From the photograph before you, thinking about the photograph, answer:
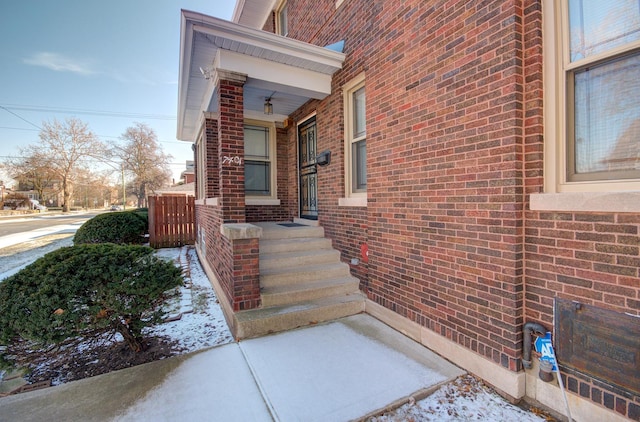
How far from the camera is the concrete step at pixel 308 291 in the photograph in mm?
3689

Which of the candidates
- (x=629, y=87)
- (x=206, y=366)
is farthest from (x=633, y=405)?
(x=206, y=366)

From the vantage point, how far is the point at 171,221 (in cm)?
984

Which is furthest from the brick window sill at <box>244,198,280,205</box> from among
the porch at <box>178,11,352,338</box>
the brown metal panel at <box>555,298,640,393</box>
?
the brown metal panel at <box>555,298,640,393</box>

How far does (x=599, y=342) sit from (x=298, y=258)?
3245 mm

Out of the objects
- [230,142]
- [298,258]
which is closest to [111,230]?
[230,142]

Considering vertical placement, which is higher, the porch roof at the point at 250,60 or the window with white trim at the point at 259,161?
the porch roof at the point at 250,60

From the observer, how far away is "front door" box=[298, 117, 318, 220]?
5.84 metres

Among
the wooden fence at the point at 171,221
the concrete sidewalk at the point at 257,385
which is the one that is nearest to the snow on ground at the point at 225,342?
the concrete sidewalk at the point at 257,385

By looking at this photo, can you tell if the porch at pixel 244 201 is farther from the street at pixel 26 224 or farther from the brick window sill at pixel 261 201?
the street at pixel 26 224

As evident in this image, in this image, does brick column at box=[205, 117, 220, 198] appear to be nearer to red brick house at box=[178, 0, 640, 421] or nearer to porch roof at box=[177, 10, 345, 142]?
porch roof at box=[177, 10, 345, 142]

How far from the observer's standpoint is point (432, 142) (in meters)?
2.85

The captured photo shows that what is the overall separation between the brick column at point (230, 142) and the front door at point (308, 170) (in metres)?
1.98

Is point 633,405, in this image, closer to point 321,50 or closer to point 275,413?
point 275,413

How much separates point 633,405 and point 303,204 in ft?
17.3
